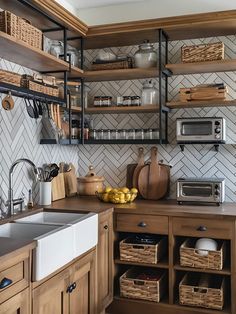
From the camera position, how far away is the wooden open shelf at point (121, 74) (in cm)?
333

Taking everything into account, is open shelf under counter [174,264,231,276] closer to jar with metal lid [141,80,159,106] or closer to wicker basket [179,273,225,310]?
wicker basket [179,273,225,310]

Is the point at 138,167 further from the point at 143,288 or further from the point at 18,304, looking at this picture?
the point at 18,304

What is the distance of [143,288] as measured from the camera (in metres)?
3.03

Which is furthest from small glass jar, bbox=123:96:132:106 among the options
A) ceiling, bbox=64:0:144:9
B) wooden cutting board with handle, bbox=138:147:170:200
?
ceiling, bbox=64:0:144:9

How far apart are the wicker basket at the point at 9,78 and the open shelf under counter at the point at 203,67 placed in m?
1.30

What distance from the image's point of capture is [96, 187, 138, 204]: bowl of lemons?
125 inches

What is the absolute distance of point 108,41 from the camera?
357 cm

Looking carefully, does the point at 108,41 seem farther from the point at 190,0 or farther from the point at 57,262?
the point at 57,262

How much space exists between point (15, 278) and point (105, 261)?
1.31m

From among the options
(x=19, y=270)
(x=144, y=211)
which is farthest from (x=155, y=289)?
(x=19, y=270)

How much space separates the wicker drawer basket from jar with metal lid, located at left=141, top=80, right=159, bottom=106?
1.27 meters

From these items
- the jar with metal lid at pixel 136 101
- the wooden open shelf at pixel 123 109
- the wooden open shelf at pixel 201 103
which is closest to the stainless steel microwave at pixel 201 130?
the wooden open shelf at pixel 201 103

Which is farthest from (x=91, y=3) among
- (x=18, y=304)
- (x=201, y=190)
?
(x=18, y=304)

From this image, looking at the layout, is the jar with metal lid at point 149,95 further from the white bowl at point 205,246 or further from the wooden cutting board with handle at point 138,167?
the white bowl at point 205,246
